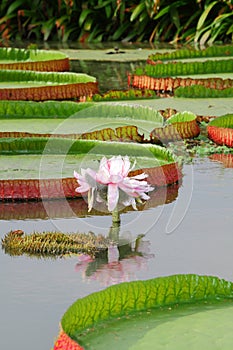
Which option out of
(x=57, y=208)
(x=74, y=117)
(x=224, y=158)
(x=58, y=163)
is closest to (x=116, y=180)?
(x=57, y=208)

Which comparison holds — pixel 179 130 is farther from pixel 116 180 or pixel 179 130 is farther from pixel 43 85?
pixel 43 85

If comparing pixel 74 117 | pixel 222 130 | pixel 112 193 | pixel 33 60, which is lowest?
pixel 33 60

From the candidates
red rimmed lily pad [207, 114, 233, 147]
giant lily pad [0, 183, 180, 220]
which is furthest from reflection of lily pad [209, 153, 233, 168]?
giant lily pad [0, 183, 180, 220]

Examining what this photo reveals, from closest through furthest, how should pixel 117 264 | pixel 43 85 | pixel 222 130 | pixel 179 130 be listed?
A: 1. pixel 117 264
2. pixel 222 130
3. pixel 179 130
4. pixel 43 85

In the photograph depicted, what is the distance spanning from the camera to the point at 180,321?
9.80 feet

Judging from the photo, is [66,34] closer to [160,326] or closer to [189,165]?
[189,165]

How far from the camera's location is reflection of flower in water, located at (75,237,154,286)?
3680 millimetres

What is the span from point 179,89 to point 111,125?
115 centimetres

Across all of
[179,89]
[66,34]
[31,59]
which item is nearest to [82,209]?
[179,89]

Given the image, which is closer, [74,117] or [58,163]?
[58,163]

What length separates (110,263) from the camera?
12.7ft

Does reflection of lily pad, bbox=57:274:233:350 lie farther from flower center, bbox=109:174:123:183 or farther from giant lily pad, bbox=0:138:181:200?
giant lily pad, bbox=0:138:181:200

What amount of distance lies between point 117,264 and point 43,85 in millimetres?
4664

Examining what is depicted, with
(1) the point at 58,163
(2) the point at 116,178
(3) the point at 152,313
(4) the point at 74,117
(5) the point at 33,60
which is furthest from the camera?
(5) the point at 33,60
